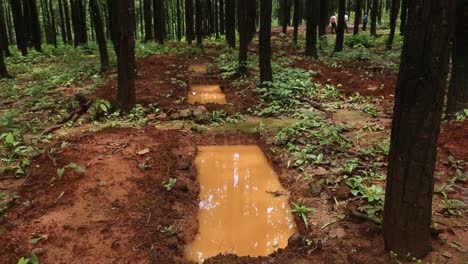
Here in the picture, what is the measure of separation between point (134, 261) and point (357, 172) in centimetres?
391

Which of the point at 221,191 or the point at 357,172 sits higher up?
the point at 357,172

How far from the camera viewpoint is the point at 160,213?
5.83 meters

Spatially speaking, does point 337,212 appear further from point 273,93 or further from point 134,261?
point 273,93

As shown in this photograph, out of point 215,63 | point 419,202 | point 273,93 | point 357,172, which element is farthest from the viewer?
point 215,63

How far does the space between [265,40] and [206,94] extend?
285 cm

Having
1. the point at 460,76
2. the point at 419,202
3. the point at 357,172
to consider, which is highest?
the point at 460,76

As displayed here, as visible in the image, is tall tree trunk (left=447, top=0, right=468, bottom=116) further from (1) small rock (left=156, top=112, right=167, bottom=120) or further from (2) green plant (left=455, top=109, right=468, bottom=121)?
(1) small rock (left=156, top=112, right=167, bottom=120)

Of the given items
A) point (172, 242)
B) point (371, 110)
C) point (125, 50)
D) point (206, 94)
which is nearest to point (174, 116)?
point (125, 50)

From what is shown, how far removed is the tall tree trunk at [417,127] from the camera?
3574mm

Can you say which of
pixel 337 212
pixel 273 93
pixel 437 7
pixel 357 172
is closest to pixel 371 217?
pixel 337 212

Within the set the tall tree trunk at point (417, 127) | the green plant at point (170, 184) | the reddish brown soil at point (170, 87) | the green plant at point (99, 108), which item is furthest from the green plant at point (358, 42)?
the tall tree trunk at point (417, 127)

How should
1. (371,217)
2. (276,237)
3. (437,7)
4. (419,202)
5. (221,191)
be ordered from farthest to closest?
(221,191), (276,237), (371,217), (419,202), (437,7)

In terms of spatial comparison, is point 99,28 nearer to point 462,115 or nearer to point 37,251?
point 37,251

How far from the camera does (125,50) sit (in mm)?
9930
